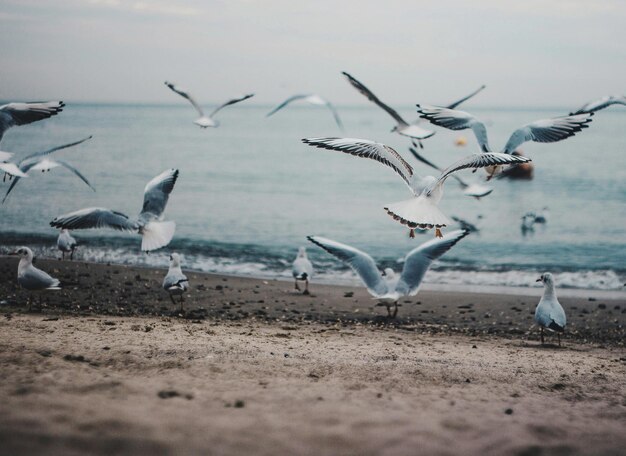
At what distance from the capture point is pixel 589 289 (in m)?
12.6

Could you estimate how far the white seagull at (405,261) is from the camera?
8562mm

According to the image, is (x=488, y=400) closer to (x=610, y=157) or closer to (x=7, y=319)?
(x=7, y=319)

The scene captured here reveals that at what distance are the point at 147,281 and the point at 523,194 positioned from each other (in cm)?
2132

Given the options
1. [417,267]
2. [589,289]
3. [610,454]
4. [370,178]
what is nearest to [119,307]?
[417,267]

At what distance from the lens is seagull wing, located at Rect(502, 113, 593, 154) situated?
8266 millimetres

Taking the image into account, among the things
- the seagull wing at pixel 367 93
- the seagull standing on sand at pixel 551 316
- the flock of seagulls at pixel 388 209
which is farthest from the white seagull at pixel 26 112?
the seagull standing on sand at pixel 551 316

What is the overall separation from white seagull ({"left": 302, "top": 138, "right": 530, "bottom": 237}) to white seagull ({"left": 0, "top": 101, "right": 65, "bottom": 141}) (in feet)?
11.2

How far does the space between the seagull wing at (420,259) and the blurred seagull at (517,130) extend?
1.03m

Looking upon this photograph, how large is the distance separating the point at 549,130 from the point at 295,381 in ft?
16.2

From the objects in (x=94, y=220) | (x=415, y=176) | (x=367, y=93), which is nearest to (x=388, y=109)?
(x=367, y=93)

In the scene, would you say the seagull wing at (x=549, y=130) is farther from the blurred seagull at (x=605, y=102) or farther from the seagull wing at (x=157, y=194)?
the seagull wing at (x=157, y=194)

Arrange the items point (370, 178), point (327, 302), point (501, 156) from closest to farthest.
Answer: point (501, 156), point (327, 302), point (370, 178)

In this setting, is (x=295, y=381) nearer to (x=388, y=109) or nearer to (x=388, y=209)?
(x=388, y=209)

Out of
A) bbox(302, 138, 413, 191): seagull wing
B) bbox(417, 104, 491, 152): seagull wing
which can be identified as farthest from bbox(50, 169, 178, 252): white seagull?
bbox(417, 104, 491, 152): seagull wing
